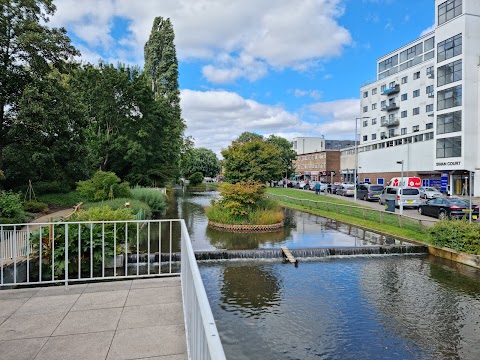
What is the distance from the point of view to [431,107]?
54.7m

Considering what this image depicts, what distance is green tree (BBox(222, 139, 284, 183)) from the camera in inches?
1011

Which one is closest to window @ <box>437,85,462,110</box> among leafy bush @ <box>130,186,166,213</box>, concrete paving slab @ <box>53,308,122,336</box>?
leafy bush @ <box>130,186,166,213</box>

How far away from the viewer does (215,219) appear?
66.7ft

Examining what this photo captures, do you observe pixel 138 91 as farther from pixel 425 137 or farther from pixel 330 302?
pixel 425 137

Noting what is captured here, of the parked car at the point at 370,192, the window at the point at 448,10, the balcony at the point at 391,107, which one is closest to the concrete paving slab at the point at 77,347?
the parked car at the point at 370,192

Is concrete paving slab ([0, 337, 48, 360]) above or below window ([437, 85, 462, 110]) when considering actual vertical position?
below

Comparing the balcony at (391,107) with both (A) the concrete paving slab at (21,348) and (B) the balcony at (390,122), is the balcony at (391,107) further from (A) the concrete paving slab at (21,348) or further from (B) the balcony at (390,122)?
(A) the concrete paving slab at (21,348)

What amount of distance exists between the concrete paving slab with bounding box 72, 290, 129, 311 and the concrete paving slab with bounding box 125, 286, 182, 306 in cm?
12

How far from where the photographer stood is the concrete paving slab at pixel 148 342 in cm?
355

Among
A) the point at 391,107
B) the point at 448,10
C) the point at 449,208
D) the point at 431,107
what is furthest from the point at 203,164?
the point at 449,208

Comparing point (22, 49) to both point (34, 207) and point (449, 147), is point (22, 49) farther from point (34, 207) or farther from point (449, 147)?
point (449, 147)

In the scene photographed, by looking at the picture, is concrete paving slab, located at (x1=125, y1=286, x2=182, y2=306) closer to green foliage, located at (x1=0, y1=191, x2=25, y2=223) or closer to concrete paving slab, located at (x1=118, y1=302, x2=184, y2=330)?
concrete paving slab, located at (x1=118, y1=302, x2=184, y2=330)

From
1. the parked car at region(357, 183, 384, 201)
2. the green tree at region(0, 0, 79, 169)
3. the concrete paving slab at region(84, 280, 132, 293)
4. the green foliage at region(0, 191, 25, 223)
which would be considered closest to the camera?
the concrete paving slab at region(84, 280, 132, 293)

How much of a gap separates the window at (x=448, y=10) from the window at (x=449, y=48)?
2443 millimetres
